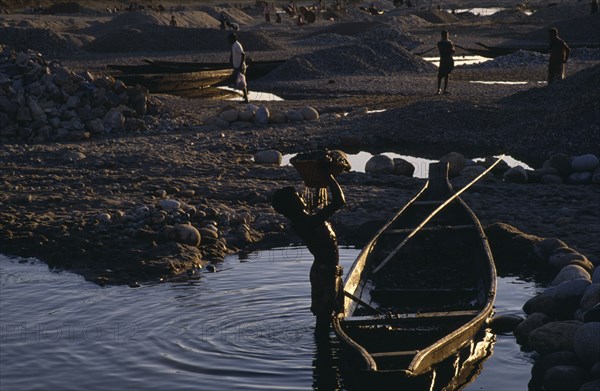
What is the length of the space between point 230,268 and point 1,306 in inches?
109

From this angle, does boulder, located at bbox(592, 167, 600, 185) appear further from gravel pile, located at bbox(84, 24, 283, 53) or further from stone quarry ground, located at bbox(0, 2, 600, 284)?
gravel pile, located at bbox(84, 24, 283, 53)

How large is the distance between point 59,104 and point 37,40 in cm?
2394

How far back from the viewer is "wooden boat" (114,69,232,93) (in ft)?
94.0

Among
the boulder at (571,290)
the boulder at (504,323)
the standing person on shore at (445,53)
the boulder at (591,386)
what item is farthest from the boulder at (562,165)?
the standing person on shore at (445,53)

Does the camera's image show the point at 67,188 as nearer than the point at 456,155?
Yes

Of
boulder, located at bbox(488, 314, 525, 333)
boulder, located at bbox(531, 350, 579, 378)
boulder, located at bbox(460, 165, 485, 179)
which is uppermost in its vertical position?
boulder, located at bbox(460, 165, 485, 179)

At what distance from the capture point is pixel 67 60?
43219 millimetres

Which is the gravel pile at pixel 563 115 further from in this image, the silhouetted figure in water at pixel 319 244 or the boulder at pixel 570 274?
the silhouetted figure in water at pixel 319 244

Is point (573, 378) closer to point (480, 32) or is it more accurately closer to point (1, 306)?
point (1, 306)

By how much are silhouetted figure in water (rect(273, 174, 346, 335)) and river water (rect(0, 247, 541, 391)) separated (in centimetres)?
54

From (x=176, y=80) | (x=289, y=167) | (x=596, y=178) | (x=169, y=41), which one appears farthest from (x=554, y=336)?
(x=169, y=41)

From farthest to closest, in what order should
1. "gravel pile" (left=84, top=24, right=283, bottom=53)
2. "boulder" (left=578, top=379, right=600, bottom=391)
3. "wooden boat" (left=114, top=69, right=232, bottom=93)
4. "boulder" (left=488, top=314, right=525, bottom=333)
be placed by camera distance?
"gravel pile" (left=84, top=24, right=283, bottom=53) → "wooden boat" (left=114, top=69, right=232, bottom=93) → "boulder" (left=488, top=314, right=525, bottom=333) → "boulder" (left=578, top=379, right=600, bottom=391)

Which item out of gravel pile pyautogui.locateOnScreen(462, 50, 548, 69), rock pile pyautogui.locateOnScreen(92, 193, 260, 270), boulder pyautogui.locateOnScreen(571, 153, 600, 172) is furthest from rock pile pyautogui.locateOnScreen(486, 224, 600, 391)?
gravel pile pyautogui.locateOnScreen(462, 50, 548, 69)

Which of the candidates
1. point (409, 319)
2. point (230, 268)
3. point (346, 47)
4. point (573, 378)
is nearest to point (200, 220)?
point (230, 268)
